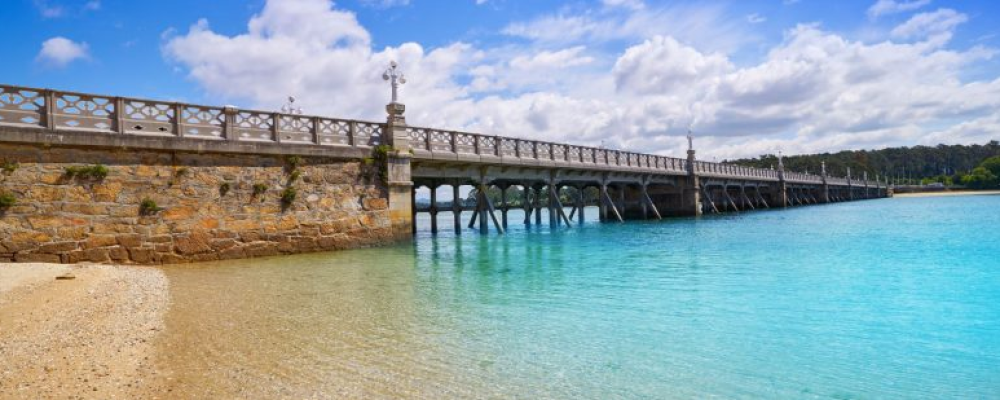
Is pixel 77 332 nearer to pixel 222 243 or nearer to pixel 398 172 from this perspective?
pixel 222 243

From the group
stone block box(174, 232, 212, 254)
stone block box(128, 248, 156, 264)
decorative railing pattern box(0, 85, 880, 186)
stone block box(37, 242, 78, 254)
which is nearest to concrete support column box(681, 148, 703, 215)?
decorative railing pattern box(0, 85, 880, 186)

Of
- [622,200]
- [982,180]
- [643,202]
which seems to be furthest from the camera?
[982,180]

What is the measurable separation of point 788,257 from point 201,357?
49.6 feet

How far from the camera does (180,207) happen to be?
1600 centimetres

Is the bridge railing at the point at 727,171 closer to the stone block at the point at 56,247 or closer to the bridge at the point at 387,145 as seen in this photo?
the bridge at the point at 387,145

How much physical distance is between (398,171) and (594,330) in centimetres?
1461

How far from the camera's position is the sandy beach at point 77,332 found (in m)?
5.16

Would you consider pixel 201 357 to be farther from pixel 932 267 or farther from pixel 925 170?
pixel 925 170

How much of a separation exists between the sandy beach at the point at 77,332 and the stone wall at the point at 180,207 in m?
2.26

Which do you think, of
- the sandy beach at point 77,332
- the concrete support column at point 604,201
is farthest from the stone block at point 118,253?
the concrete support column at point 604,201

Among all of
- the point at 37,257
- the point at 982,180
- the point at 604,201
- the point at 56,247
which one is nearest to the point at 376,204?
the point at 56,247

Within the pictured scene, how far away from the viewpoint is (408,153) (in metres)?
21.5

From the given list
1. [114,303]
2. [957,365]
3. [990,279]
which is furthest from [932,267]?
[114,303]

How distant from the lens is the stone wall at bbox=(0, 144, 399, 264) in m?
13.7
